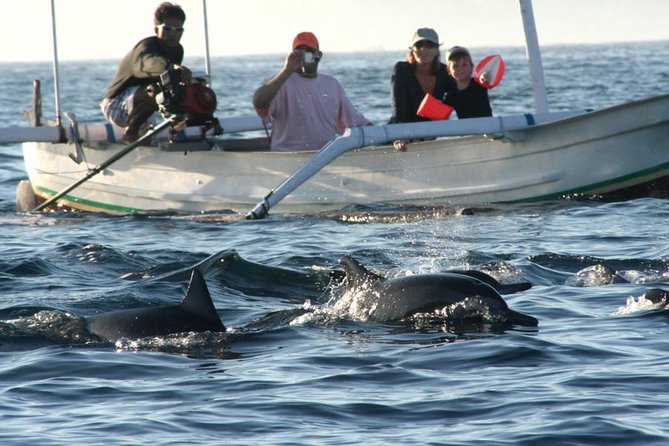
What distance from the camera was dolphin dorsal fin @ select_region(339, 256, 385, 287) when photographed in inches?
320

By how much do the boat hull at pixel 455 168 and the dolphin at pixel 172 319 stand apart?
576 centimetres

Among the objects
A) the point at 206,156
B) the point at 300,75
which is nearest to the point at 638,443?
the point at 300,75

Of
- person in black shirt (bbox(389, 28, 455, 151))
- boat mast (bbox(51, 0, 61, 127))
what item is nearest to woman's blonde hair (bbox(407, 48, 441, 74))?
person in black shirt (bbox(389, 28, 455, 151))

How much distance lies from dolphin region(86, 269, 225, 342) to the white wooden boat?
16.7 feet

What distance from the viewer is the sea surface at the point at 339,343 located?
595 centimetres

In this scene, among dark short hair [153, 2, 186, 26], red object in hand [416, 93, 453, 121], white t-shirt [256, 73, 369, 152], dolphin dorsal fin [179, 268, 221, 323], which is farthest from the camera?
dark short hair [153, 2, 186, 26]

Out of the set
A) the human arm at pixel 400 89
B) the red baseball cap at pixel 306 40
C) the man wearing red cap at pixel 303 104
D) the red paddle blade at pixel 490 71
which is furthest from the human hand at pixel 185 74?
the red paddle blade at pixel 490 71

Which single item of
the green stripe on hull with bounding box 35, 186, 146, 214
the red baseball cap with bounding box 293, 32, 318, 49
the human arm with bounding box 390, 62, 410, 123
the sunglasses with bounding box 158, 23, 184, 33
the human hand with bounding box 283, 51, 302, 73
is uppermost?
the sunglasses with bounding box 158, 23, 184, 33

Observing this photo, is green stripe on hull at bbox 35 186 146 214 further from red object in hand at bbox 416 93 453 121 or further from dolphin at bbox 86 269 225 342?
dolphin at bbox 86 269 225 342

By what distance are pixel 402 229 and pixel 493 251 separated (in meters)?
1.50

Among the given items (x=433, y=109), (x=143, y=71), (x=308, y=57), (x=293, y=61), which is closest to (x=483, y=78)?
(x=433, y=109)

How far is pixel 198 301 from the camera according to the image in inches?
297

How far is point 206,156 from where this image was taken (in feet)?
46.6

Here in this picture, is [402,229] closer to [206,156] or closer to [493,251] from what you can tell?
[493,251]
